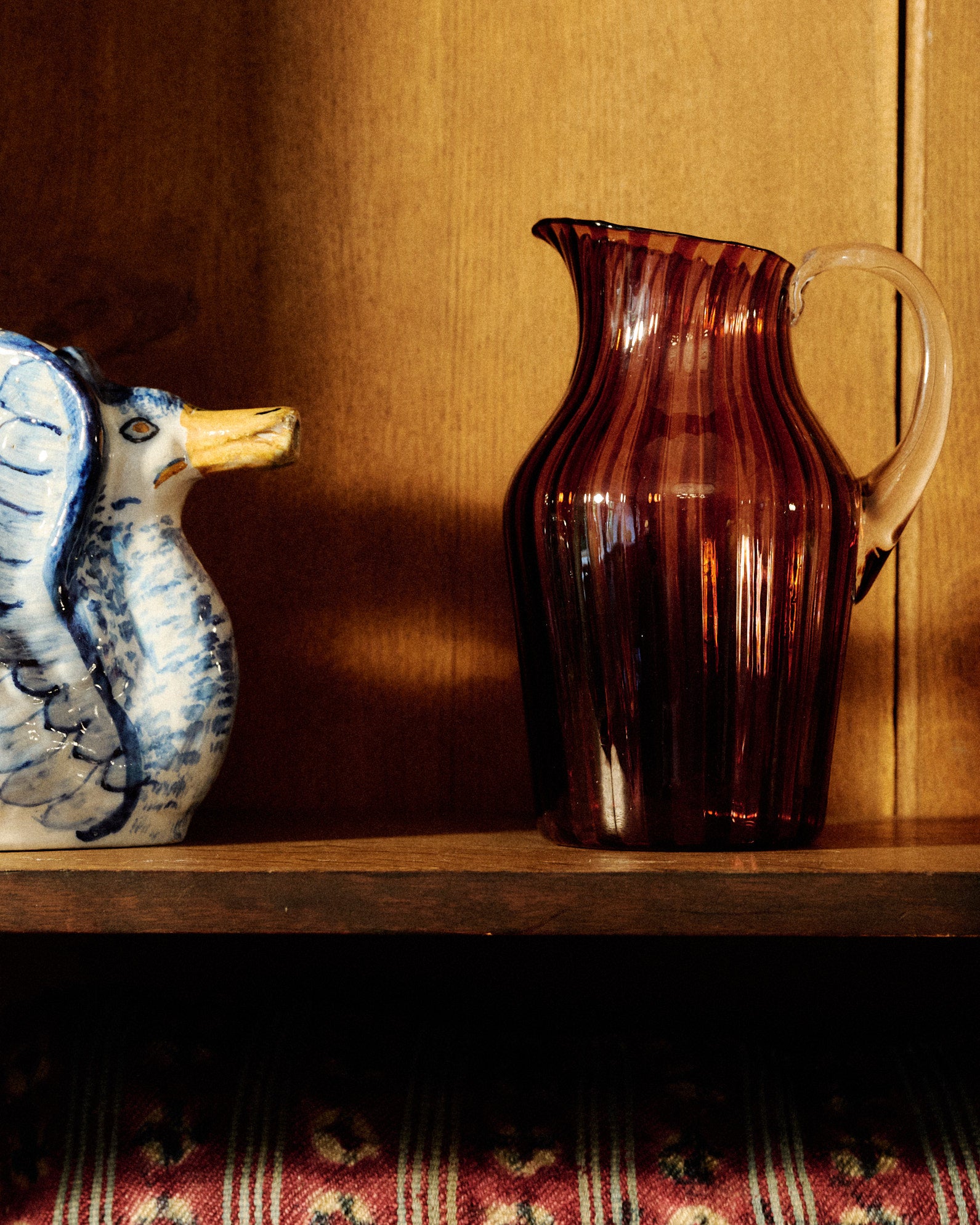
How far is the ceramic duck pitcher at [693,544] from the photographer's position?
0.38 metres

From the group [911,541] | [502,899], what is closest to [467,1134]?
[502,899]

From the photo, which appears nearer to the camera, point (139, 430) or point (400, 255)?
point (139, 430)

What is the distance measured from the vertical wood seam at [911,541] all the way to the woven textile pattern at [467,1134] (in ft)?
0.51

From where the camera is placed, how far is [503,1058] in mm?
470

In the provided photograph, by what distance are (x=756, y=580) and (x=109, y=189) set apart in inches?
16.9

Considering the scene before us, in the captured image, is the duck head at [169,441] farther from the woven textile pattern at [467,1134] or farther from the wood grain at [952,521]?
the wood grain at [952,521]

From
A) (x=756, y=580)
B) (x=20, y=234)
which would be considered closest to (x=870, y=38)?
(x=756, y=580)

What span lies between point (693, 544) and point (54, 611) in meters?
0.24

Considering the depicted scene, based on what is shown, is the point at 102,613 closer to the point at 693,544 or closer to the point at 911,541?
the point at 693,544

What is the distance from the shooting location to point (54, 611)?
0.40 m

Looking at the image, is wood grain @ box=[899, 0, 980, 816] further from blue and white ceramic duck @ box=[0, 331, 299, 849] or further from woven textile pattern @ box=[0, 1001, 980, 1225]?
blue and white ceramic duck @ box=[0, 331, 299, 849]

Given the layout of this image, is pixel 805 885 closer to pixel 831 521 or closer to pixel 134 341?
pixel 831 521

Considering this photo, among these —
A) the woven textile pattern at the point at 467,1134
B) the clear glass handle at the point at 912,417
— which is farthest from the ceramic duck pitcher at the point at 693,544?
the woven textile pattern at the point at 467,1134

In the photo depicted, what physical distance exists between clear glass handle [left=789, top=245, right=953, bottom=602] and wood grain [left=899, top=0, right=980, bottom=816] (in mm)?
150
